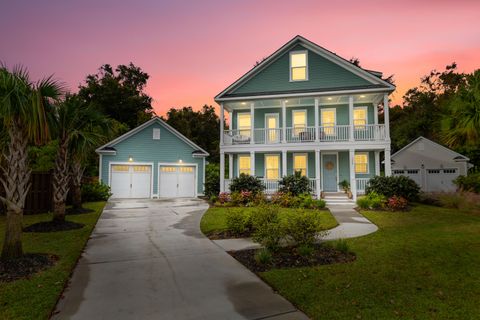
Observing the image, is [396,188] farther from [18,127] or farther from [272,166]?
[18,127]

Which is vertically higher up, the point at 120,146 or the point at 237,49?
the point at 237,49

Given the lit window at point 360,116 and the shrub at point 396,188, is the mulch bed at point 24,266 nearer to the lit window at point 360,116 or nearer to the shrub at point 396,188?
the shrub at point 396,188

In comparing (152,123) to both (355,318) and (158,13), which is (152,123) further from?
(355,318)

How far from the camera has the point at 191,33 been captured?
64.0ft

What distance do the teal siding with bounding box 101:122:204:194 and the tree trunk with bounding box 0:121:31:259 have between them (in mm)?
14404

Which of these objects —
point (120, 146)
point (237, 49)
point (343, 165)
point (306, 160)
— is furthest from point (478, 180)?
point (120, 146)

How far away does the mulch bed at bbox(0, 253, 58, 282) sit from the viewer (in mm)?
4712

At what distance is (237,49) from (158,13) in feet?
28.2

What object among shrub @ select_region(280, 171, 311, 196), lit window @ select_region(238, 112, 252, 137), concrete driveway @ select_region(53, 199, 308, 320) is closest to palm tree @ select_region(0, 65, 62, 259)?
concrete driveway @ select_region(53, 199, 308, 320)

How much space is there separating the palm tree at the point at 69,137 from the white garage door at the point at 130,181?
928 cm

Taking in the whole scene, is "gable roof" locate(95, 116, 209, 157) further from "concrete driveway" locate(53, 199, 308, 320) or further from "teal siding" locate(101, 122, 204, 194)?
"concrete driveway" locate(53, 199, 308, 320)

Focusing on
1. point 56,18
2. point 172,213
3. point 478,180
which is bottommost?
point 172,213

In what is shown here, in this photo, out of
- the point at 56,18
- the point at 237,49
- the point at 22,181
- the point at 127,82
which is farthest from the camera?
the point at 127,82

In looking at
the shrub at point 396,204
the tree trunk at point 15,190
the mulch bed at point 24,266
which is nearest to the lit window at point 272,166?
the shrub at point 396,204
